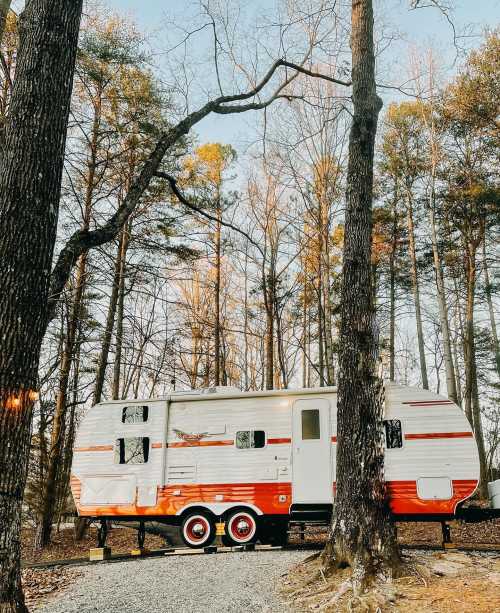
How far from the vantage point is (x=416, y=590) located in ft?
14.4

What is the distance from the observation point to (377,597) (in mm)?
4273

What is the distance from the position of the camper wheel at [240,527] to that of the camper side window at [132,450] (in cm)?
189

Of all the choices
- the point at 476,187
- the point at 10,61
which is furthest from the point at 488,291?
the point at 10,61

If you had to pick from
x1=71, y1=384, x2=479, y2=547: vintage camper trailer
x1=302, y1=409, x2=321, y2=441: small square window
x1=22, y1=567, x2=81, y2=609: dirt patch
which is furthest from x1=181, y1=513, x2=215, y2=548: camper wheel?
x1=302, y1=409, x2=321, y2=441: small square window

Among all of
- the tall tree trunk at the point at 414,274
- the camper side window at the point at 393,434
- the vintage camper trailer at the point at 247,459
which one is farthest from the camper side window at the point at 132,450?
the tall tree trunk at the point at 414,274

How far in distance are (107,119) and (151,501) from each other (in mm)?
8971

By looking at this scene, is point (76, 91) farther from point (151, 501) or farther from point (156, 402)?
point (151, 501)

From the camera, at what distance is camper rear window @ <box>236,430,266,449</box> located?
909cm

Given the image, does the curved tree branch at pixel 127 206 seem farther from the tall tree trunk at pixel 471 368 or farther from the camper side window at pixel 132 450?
the tall tree trunk at pixel 471 368

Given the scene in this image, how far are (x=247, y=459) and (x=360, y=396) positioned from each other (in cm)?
436

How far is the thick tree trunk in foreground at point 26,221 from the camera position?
341 centimetres

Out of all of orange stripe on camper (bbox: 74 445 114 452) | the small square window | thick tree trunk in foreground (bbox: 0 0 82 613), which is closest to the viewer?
thick tree trunk in foreground (bbox: 0 0 82 613)

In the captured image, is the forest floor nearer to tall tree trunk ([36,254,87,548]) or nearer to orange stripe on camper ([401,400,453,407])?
orange stripe on camper ([401,400,453,407])

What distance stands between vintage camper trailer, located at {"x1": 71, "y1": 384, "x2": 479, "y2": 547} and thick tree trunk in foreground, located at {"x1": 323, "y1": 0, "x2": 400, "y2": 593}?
355 cm
